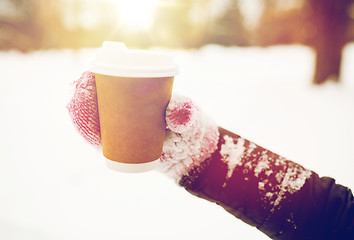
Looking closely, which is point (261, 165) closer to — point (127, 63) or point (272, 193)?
point (272, 193)

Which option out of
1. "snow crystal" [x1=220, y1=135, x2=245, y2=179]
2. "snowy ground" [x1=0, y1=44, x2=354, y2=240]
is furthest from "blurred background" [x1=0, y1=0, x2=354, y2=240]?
"snow crystal" [x1=220, y1=135, x2=245, y2=179]

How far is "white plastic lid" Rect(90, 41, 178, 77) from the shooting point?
0.79 m

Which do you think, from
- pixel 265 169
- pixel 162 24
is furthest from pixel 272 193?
pixel 162 24

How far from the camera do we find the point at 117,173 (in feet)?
9.14

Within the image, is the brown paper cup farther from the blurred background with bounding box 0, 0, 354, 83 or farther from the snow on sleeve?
the blurred background with bounding box 0, 0, 354, 83

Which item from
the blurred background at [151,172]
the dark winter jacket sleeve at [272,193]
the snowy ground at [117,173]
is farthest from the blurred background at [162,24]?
the dark winter jacket sleeve at [272,193]

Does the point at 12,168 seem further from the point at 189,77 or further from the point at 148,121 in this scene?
the point at 189,77

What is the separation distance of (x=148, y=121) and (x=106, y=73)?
7.3 inches

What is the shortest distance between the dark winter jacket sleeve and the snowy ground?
0.52 m

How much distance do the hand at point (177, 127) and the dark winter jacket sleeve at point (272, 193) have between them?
3cm

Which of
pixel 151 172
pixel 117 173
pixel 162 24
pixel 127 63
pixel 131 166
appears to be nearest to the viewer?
pixel 127 63

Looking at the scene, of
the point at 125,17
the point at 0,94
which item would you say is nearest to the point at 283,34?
the point at 125,17

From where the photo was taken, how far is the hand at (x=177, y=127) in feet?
2.77

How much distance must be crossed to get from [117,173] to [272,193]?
213 cm
